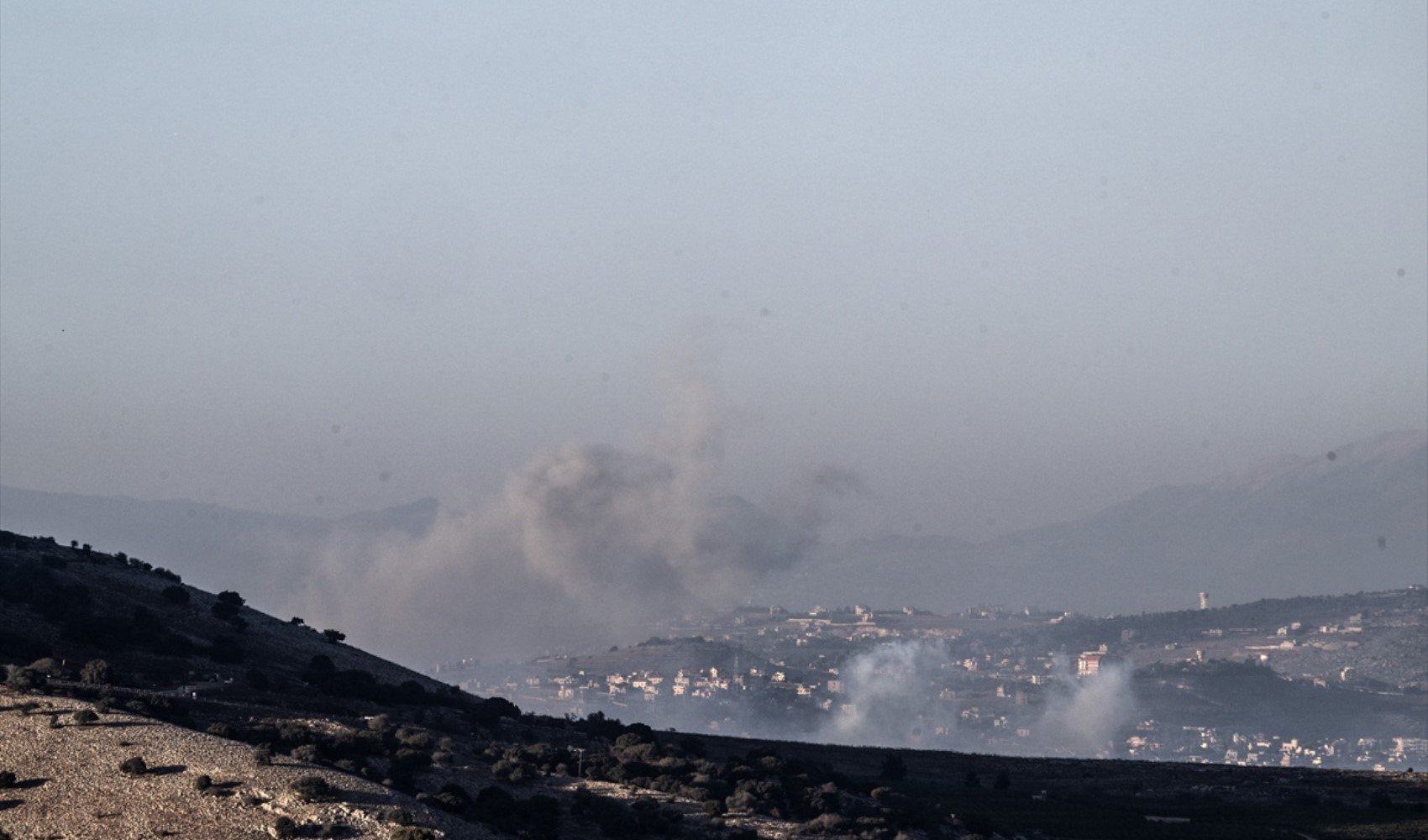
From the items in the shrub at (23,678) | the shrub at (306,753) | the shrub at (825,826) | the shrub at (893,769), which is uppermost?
the shrub at (893,769)

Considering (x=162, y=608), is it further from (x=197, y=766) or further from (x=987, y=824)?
(x=987, y=824)

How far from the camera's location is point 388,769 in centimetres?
5934

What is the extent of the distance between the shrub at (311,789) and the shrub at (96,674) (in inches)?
645

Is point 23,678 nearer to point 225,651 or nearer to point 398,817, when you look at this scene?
point 398,817

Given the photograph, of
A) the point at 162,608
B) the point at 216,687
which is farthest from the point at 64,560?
the point at 216,687

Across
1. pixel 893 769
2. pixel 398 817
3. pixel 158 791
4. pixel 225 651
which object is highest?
pixel 225 651

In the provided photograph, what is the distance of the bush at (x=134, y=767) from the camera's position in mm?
52938

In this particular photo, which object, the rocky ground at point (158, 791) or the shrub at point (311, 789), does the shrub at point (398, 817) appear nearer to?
the rocky ground at point (158, 791)

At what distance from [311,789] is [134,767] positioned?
5279 millimetres

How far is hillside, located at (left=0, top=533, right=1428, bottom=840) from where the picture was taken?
52.4 metres

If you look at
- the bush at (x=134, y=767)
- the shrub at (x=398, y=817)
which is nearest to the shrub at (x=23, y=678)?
the bush at (x=134, y=767)

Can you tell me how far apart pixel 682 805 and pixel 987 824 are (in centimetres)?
1456

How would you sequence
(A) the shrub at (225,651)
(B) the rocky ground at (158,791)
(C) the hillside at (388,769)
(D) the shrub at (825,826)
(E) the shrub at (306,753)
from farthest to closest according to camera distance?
1. (A) the shrub at (225,651)
2. (D) the shrub at (825,826)
3. (E) the shrub at (306,753)
4. (C) the hillside at (388,769)
5. (B) the rocky ground at (158,791)

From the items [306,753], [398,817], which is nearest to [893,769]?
[306,753]
